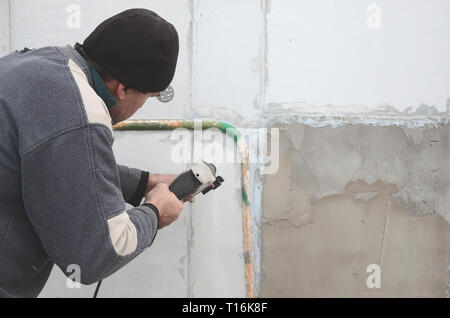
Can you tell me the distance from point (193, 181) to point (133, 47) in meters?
0.48

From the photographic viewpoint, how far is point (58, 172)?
81 cm

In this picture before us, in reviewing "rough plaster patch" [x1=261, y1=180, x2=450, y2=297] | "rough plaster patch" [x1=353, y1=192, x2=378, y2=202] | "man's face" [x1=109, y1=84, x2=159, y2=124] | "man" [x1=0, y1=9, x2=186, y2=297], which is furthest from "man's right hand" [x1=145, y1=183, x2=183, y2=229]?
"rough plaster patch" [x1=353, y1=192, x2=378, y2=202]

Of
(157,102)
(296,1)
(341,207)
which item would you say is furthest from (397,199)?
(157,102)

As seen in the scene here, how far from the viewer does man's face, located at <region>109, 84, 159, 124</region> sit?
1025 millimetres

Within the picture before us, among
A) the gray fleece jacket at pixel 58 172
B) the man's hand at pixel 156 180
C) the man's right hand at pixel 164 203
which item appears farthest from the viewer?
the man's hand at pixel 156 180

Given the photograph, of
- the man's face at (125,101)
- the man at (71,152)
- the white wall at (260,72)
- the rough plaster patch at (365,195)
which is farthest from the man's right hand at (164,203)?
the rough plaster patch at (365,195)

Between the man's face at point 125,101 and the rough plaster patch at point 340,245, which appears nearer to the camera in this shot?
the man's face at point 125,101

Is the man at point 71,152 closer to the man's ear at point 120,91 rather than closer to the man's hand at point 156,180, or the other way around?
the man's ear at point 120,91

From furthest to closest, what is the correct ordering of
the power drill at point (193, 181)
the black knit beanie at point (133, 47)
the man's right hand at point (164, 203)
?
the power drill at point (193, 181) < the man's right hand at point (164, 203) < the black knit beanie at point (133, 47)

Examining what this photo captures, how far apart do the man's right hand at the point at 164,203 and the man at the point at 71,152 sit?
0.28 feet

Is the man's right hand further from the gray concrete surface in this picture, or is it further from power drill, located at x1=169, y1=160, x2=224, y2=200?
the gray concrete surface

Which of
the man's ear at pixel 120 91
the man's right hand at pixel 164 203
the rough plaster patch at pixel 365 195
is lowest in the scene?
the rough plaster patch at pixel 365 195

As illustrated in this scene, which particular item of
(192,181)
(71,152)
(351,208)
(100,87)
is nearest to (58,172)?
(71,152)

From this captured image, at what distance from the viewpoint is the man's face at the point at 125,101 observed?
1.02 m
